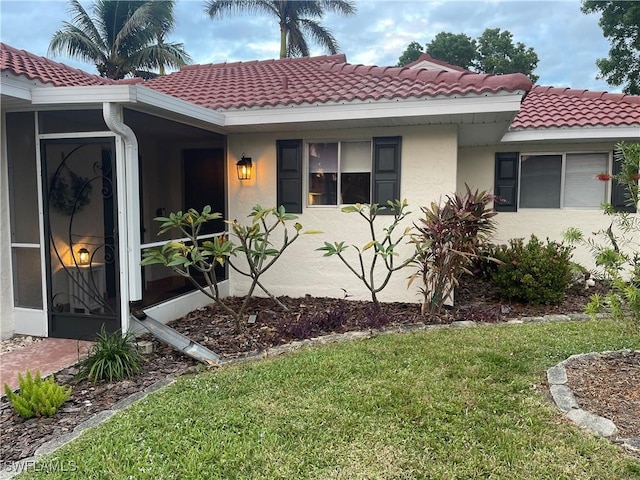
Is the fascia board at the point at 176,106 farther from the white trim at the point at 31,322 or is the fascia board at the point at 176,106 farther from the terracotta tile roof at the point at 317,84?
the white trim at the point at 31,322

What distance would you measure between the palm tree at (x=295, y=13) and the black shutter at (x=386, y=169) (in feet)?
53.2

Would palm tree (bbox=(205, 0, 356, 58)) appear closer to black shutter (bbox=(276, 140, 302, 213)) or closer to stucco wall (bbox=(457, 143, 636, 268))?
stucco wall (bbox=(457, 143, 636, 268))

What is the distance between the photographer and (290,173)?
733 cm

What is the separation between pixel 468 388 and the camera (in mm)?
3775

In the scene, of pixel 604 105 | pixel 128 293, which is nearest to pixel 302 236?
pixel 128 293

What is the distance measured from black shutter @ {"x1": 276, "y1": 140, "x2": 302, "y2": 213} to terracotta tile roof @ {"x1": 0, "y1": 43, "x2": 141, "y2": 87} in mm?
3083

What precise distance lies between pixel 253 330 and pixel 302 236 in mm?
2194

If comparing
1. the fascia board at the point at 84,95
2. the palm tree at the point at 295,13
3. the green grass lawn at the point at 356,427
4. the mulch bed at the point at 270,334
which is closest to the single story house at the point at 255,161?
the fascia board at the point at 84,95

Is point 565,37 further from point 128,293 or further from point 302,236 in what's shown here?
point 128,293

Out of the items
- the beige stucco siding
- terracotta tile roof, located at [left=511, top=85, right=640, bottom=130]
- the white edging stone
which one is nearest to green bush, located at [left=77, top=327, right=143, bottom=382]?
the beige stucco siding

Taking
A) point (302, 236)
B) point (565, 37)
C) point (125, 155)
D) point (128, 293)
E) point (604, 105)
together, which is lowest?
point (128, 293)

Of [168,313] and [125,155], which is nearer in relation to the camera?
[125,155]

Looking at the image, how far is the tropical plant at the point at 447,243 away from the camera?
607cm

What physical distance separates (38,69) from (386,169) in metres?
5.17
